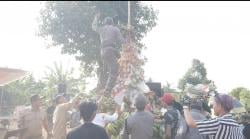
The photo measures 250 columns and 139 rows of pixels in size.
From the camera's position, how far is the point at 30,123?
7820 millimetres

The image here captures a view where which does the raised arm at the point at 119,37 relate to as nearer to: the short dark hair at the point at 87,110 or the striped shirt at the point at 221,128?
the short dark hair at the point at 87,110

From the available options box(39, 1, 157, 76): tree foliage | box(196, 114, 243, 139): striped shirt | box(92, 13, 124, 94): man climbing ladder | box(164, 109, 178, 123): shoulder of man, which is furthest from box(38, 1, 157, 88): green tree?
box(196, 114, 243, 139): striped shirt

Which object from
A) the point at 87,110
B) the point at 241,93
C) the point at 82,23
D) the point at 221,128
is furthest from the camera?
the point at 241,93

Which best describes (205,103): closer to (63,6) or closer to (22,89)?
(63,6)

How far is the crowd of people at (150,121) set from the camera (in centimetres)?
463

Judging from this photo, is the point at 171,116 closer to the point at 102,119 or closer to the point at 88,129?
the point at 102,119

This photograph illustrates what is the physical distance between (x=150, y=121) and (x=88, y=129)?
2.23m

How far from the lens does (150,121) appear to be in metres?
6.70

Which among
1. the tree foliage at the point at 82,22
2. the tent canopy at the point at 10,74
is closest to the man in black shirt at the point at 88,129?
the tent canopy at the point at 10,74

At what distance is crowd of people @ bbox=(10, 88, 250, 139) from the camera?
182 inches

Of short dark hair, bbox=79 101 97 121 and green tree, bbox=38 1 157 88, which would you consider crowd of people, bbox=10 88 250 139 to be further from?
green tree, bbox=38 1 157 88

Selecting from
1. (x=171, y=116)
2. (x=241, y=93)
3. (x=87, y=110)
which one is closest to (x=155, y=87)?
(x=171, y=116)

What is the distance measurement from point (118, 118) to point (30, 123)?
6.10 feet

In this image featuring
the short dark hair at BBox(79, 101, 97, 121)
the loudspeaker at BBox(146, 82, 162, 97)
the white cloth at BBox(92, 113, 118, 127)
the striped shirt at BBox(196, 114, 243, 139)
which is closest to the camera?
the striped shirt at BBox(196, 114, 243, 139)
